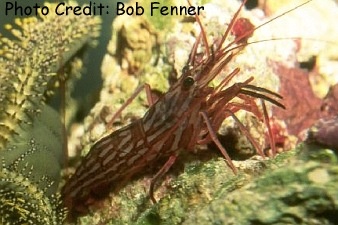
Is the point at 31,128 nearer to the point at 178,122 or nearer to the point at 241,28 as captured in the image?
the point at 178,122

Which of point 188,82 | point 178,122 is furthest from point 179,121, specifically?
point 188,82

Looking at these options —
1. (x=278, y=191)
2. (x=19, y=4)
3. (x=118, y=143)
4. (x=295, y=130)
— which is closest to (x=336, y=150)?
(x=278, y=191)

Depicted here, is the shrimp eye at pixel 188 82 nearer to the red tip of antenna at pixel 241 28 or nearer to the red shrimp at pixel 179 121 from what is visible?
the red shrimp at pixel 179 121

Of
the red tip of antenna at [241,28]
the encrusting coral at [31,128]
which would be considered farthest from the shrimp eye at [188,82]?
the encrusting coral at [31,128]

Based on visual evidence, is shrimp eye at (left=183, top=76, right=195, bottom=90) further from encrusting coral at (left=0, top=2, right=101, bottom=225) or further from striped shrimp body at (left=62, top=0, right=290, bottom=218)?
encrusting coral at (left=0, top=2, right=101, bottom=225)

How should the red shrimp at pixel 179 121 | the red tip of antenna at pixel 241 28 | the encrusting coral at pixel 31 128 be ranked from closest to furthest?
the encrusting coral at pixel 31 128, the red shrimp at pixel 179 121, the red tip of antenna at pixel 241 28
